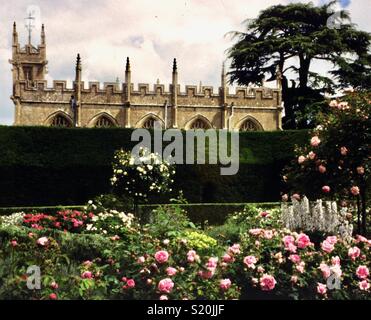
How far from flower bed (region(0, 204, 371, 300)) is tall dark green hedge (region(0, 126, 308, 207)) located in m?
10.6

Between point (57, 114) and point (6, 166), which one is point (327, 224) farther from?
point (57, 114)

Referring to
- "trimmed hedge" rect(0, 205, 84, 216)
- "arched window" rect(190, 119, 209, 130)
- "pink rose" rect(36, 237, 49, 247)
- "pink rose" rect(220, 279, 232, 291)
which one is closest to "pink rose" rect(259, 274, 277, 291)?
"pink rose" rect(220, 279, 232, 291)

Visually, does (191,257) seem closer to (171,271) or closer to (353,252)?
(171,271)

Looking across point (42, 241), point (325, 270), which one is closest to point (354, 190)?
point (325, 270)

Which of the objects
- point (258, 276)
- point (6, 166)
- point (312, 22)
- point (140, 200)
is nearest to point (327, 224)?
point (258, 276)

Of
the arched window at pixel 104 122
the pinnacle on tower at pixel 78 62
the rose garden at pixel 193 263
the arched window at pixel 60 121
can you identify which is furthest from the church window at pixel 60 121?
the rose garden at pixel 193 263

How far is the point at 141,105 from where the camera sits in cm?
3195

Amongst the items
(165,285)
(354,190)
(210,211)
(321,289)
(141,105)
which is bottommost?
(321,289)

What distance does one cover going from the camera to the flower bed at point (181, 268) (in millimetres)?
5148

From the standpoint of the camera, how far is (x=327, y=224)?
7.36 metres

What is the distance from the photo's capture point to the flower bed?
5.15 metres

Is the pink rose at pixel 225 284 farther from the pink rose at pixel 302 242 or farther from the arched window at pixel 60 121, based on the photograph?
the arched window at pixel 60 121

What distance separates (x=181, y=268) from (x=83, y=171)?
12643 millimetres
